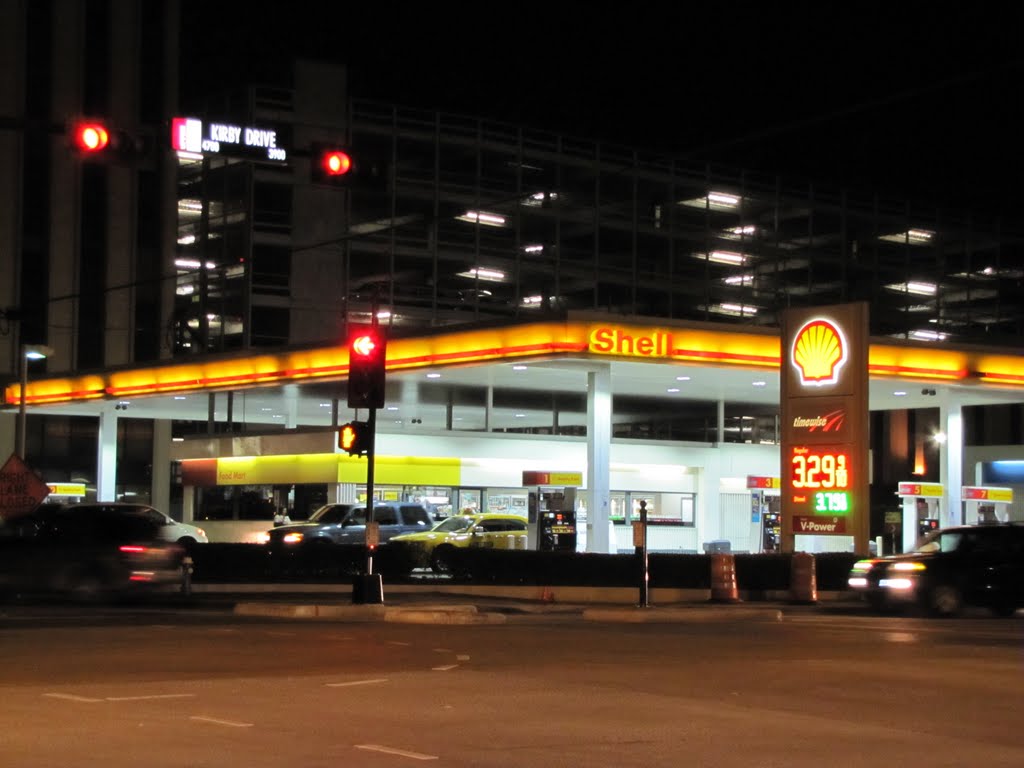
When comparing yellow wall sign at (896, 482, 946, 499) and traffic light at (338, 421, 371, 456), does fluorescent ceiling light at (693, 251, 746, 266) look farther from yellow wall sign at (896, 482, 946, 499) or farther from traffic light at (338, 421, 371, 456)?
traffic light at (338, 421, 371, 456)

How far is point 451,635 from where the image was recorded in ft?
66.2

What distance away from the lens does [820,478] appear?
29.9 m

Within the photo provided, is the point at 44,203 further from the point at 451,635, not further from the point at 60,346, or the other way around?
the point at 451,635

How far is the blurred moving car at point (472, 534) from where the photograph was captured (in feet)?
117

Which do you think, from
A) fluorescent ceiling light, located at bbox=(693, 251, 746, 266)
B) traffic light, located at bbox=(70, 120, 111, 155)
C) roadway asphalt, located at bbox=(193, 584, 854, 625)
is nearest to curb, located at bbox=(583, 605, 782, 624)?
roadway asphalt, located at bbox=(193, 584, 854, 625)

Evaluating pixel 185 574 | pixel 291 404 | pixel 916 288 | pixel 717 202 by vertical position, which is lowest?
pixel 185 574

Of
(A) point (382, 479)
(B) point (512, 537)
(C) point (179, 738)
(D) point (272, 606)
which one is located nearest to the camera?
(C) point (179, 738)

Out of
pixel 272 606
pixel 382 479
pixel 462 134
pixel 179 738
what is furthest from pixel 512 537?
pixel 462 134

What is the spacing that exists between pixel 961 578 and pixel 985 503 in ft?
58.1

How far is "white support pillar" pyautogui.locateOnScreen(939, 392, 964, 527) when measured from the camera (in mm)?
39406

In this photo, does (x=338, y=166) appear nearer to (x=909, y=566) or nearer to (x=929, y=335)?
(x=909, y=566)

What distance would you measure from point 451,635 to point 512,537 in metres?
18.6

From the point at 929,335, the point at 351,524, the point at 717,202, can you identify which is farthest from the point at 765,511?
the point at 929,335

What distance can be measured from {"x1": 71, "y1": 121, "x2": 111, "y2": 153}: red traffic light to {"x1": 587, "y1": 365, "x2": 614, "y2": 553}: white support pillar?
1819cm
